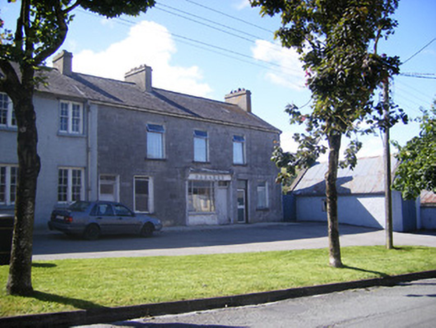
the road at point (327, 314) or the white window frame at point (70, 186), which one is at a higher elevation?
the white window frame at point (70, 186)

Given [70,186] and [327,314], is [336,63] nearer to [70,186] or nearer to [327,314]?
[327,314]

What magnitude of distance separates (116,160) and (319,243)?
10.4m

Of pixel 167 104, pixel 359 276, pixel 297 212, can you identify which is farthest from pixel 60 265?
pixel 297 212

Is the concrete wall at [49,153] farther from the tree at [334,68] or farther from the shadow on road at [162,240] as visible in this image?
the tree at [334,68]

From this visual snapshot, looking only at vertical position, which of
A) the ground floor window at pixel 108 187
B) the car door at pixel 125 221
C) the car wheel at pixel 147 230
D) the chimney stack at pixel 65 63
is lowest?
the car wheel at pixel 147 230

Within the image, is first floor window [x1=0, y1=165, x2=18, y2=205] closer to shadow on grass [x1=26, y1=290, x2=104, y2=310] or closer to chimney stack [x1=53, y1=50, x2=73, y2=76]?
chimney stack [x1=53, y1=50, x2=73, y2=76]

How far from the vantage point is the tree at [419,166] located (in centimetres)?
1541

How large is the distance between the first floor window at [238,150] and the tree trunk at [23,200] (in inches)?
822

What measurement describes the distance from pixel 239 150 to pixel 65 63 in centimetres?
1148

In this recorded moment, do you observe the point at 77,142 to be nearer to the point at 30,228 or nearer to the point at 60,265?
the point at 60,265

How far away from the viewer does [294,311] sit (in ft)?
23.7

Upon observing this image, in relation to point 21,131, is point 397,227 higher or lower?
lower

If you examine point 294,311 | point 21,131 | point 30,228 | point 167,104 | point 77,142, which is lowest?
point 294,311

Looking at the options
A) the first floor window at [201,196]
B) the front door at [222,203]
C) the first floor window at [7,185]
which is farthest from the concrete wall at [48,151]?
the front door at [222,203]
